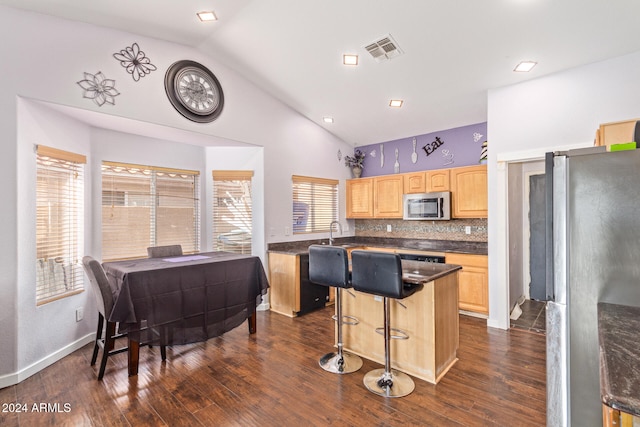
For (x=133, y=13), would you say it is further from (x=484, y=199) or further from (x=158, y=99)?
(x=484, y=199)

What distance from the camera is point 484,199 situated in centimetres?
409

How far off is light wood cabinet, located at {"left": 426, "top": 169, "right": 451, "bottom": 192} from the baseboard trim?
485 centimetres

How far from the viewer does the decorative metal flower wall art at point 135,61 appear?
309 cm

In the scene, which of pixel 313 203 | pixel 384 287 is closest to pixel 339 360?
pixel 384 287

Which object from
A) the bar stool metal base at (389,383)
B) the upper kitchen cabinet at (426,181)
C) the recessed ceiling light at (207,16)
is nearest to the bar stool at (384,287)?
the bar stool metal base at (389,383)

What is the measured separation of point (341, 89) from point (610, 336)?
3781 mm

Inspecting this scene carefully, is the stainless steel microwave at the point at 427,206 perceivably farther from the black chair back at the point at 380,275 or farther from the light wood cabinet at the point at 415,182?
the black chair back at the point at 380,275

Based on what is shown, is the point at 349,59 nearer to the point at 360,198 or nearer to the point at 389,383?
the point at 360,198

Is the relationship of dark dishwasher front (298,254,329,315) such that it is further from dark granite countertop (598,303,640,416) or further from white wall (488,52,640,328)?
dark granite countertop (598,303,640,416)

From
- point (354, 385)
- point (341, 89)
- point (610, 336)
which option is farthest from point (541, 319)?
point (341, 89)

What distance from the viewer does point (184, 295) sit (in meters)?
2.92

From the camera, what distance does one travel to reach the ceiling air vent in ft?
10.00

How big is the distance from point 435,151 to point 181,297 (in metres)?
4.28

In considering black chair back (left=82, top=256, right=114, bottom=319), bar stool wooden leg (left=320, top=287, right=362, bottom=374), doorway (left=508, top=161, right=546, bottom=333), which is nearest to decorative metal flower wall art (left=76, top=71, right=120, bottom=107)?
black chair back (left=82, top=256, right=114, bottom=319)
